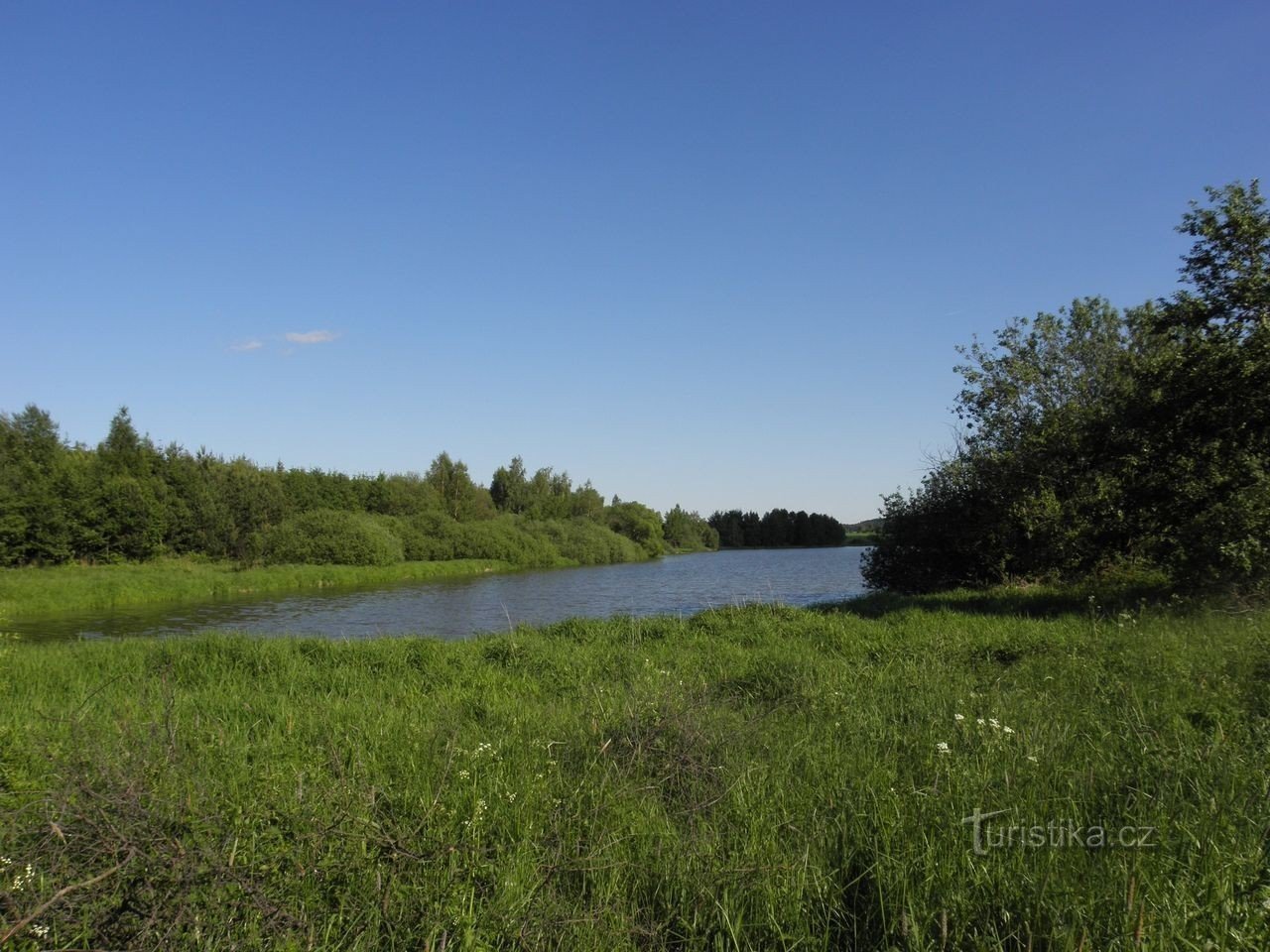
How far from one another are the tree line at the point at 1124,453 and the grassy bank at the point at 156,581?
1091 inches

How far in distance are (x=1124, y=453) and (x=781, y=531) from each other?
344 ft

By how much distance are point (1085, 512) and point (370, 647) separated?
1588 centimetres

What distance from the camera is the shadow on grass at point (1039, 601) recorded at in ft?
42.9

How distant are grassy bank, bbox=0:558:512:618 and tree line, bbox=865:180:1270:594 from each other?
27.7 meters

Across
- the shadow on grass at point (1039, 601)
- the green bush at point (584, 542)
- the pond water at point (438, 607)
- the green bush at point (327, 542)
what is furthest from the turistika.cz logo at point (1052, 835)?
the green bush at point (584, 542)

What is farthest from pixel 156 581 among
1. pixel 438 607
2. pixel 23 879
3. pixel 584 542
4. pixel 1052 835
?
pixel 584 542

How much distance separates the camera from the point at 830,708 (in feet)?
20.6

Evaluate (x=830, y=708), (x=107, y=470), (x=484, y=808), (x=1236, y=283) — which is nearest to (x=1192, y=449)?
(x=1236, y=283)

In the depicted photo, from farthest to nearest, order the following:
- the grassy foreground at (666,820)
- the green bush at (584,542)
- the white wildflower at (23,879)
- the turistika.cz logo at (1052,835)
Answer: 1. the green bush at (584,542)
2. the turistika.cz logo at (1052,835)
3. the grassy foreground at (666,820)
4. the white wildflower at (23,879)

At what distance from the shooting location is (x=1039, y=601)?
14961 mm

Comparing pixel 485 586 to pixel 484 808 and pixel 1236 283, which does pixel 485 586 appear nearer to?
pixel 1236 283

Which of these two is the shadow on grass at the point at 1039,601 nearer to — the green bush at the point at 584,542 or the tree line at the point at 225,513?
the tree line at the point at 225,513

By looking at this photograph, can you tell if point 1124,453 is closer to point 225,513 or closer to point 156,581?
point 156,581

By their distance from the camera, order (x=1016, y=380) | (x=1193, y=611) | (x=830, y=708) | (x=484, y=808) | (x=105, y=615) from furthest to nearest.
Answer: (x=105, y=615), (x=1016, y=380), (x=1193, y=611), (x=830, y=708), (x=484, y=808)
